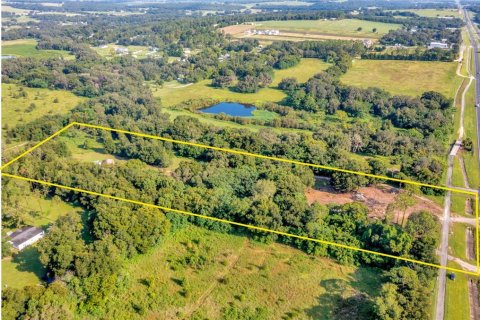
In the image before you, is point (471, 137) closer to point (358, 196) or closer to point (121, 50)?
point (358, 196)

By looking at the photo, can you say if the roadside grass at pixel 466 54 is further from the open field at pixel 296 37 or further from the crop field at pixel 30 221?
the crop field at pixel 30 221

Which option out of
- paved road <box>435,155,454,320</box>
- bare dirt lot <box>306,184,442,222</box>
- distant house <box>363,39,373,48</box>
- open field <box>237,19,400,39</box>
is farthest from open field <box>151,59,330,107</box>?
open field <box>237,19,400,39</box>

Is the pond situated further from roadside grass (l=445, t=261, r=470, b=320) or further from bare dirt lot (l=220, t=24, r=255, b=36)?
bare dirt lot (l=220, t=24, r=255, b=36)

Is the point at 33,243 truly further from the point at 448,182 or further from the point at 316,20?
the point at 316,20

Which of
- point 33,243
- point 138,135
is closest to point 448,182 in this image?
point 138,135

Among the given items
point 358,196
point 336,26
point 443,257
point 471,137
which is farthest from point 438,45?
point 443,257
